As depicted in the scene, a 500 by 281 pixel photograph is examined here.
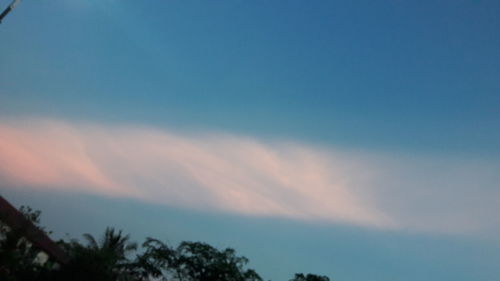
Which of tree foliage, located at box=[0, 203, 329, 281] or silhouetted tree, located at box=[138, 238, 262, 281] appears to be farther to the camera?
silhouetted tree, located at box=[138, 238, 262, 281]

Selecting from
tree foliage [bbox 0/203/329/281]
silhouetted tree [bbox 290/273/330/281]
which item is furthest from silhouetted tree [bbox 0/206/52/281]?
silhouetted tree [bbox 290/273/330/281]

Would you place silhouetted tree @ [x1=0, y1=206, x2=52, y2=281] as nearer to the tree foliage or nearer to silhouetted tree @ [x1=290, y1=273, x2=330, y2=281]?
the tree foliage

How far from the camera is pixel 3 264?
1833cm

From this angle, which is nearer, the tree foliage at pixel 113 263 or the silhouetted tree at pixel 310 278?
the tree foliage at pixel 113 263

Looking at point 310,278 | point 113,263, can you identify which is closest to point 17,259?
point 113,263

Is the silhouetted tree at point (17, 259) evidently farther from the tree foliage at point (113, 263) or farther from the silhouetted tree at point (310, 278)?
the silhouetted tree at point (310, 278)

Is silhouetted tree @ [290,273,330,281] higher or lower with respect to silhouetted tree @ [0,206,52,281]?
higher

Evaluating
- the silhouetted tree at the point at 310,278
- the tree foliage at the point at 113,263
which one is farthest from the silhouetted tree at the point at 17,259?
the silhouetted tree at the point at 310,278

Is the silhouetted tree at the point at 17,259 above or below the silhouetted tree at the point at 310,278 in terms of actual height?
below

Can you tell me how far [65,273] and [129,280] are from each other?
19.6 feet

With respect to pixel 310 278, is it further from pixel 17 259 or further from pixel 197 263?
pixel 17 259

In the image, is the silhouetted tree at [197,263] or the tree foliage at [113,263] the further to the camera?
the silhouetted tree at [197,263]

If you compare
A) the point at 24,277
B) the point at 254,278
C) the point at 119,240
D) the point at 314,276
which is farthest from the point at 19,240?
the point at 314,276

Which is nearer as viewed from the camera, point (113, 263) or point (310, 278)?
point (113, 263)
